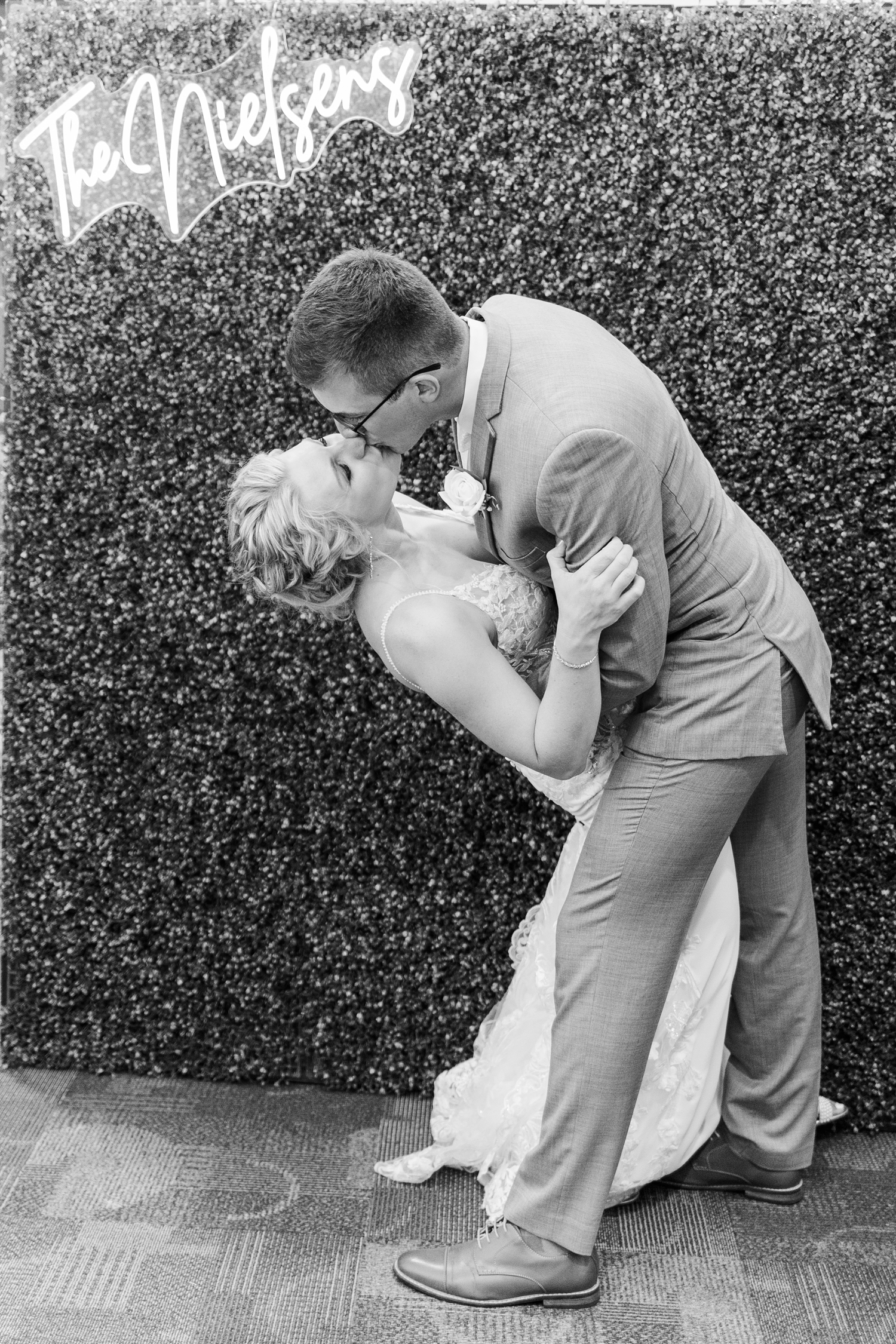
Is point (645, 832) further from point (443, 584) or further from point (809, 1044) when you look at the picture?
point (809, 1044)

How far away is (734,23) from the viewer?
91.4 inches

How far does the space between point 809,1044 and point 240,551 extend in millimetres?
1441

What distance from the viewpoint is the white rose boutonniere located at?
1820 mm

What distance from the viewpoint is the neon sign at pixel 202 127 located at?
7.84 ft

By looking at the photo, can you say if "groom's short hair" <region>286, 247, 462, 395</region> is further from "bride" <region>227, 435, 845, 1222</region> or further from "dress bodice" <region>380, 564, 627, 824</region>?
"dress bodice" <region>380, 564, 627, 824</region>

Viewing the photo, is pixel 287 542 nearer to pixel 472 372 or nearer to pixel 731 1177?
pixel 472 372

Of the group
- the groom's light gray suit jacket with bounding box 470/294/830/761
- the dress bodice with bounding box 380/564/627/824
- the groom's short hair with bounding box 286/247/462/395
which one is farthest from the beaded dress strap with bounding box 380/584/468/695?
the groom's short hair with bounding box 286/247/462/395

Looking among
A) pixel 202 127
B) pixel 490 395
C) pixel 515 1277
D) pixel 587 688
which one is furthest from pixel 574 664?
pixel 202 127

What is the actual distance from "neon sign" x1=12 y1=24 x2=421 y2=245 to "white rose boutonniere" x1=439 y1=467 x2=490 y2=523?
963mm

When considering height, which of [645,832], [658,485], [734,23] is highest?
[734,23]

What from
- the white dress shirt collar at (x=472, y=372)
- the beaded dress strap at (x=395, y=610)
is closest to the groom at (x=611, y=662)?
the white dress shirt collar at (x=472, y=372)

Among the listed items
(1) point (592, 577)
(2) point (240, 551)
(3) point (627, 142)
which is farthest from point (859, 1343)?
(3) point (627, 142)

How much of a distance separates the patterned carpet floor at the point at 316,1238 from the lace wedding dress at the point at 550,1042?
4.0 inches

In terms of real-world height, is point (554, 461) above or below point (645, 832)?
above
